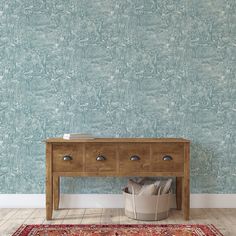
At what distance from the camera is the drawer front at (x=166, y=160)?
3.44m

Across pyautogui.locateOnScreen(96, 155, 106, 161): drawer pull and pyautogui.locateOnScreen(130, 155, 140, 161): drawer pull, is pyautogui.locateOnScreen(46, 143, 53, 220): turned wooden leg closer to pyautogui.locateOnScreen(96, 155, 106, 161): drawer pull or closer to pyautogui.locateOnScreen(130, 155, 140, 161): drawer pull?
pyautogui.locateOnScreen(96, 155, 106, 161): drawer pull

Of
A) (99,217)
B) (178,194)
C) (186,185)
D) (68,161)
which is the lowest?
(99,217)

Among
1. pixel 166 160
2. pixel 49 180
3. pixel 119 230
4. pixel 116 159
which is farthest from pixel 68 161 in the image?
pixel 166 160

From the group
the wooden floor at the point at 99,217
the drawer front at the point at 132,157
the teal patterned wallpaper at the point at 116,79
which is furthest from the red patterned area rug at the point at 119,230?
the teal patterned wallpaper at the point at 116,79

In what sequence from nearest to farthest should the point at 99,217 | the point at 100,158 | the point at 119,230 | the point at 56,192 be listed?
the point at 119,230, the point at 100,158, the point at 99,217, the point at 56,192

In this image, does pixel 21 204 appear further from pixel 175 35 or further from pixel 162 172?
pixel 175 35

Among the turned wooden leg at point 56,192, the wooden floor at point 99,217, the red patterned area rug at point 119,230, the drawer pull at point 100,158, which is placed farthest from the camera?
the turned wooden leg at point 56,192

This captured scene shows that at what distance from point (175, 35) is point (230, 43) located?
1.80ft

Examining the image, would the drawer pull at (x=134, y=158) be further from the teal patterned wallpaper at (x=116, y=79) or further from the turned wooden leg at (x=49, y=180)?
the turned wooden leg at (x=49, y=180)

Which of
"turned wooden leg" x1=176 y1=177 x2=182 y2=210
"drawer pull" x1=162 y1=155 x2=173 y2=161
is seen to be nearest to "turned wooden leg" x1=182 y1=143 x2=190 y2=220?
"drawer pull" x1=162 y1=155 x2=173 y2=161

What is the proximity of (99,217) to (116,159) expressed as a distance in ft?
1.81

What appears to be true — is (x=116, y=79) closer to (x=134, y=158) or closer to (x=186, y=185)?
(x=134, y=158)

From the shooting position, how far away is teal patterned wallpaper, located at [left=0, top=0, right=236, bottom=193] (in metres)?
3.85

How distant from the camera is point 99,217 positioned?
11.5ft
